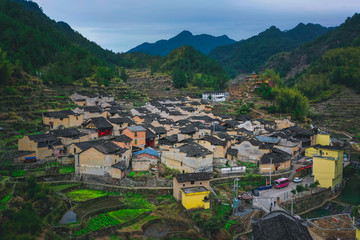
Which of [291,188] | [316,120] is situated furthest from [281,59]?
[291,188]

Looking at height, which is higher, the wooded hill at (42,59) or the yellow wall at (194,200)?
the wooded hill at (42,59)

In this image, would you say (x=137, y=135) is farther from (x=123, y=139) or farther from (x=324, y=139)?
(x=324, y=139)

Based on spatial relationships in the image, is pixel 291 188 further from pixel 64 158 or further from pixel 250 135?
pixel 64 158

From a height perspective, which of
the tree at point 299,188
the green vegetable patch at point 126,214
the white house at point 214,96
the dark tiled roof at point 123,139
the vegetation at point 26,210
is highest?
the white house at point 214,96

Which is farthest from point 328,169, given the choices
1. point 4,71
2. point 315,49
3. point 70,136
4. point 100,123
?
point 315,49

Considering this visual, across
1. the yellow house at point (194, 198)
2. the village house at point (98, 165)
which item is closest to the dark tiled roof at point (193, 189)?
the yellow house at point (194, 198)

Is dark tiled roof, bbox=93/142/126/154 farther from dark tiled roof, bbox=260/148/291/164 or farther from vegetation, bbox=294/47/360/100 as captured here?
vegetation, bbox=294/47/360/100

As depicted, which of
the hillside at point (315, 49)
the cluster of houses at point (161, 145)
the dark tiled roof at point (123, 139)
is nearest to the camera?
the cluster of houses at point (161, 145)

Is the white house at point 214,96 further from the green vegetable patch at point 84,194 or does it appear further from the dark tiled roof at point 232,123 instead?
the green vegetable patch at point 84,194
